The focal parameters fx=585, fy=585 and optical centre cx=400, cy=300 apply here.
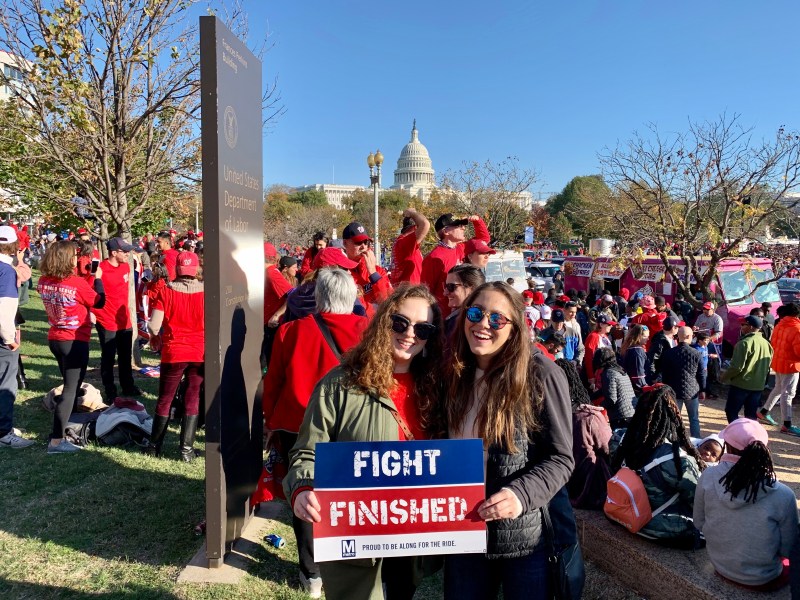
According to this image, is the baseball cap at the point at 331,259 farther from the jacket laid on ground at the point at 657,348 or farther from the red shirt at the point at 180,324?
the jacket laid on ground at the point at 657,348

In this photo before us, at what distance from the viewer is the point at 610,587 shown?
383 centimetres

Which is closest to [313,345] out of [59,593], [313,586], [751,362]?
[313,586]

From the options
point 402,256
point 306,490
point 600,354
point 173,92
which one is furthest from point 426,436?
point 173,92

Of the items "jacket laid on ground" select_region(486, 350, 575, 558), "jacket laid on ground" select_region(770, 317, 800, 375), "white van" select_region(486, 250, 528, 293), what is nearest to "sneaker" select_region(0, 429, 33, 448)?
"jacket laid on ground" select_region(486, 350, 575, 558)

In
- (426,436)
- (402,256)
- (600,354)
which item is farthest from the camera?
(600,354)

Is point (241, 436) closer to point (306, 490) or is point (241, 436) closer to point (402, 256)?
point (306, 490)

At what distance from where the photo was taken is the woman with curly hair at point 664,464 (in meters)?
3.69

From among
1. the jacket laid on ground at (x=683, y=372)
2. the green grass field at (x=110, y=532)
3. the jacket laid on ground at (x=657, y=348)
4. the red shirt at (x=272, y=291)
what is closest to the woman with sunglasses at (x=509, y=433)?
the green grass field at (x=110, y=532)

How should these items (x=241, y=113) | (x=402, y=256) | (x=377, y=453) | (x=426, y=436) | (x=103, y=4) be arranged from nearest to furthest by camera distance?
(x=377, y=453)
(x=426, y=436)
(x=241, y=113)
(x=402, y=256)
(x=103, y=4)

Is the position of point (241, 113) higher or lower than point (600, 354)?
higher

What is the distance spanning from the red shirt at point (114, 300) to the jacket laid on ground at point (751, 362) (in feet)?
26.6

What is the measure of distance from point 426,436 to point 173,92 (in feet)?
25.3

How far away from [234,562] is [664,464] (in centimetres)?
285

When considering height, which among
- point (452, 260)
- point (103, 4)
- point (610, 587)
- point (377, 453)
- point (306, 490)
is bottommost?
point (610, 587)
